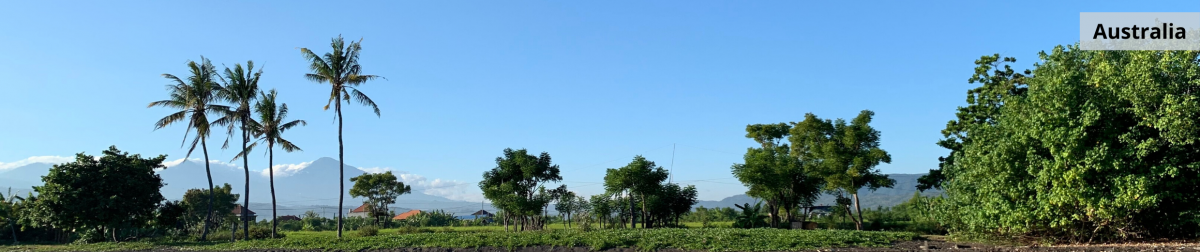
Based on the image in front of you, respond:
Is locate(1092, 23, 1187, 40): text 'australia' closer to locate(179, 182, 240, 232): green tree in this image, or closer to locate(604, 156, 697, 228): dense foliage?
locate(604, 156, 697, 228): dense foliage

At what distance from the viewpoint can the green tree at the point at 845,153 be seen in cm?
3012

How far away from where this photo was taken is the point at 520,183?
34.1m

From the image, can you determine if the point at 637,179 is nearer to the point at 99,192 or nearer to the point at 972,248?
Answer: the point at 972,248

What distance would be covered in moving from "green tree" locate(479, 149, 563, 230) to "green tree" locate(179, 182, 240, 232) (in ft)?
82.3

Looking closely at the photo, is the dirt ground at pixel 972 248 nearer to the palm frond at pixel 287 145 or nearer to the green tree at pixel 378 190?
the palm frond at pixel 287 145

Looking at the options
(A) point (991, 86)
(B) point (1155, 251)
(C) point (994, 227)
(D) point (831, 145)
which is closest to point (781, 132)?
(D) point (831, 145)

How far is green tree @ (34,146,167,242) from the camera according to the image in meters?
26.1

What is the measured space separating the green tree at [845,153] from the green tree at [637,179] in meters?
8.09

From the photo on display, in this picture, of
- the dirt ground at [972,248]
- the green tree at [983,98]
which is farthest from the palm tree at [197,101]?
the green tree at [983,98]

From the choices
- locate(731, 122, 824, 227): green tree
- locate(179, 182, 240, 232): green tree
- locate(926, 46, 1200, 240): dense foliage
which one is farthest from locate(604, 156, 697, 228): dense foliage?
locate(179, 182, 240, 232): green tree

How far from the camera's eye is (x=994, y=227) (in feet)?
54.6

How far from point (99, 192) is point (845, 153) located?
113ft

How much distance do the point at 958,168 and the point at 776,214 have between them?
549 inches

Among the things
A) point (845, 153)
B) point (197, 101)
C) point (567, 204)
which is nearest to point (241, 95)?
point (197, 101)
